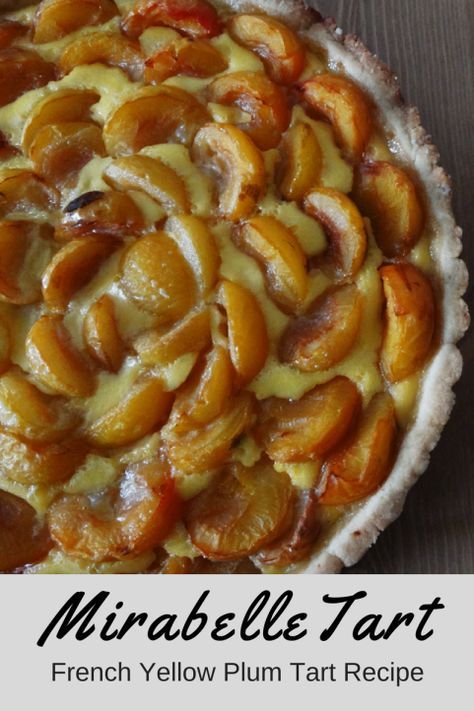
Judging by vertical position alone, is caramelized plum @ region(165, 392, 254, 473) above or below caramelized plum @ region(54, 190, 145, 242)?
below

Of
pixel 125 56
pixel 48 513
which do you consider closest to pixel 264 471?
pixel 48 513

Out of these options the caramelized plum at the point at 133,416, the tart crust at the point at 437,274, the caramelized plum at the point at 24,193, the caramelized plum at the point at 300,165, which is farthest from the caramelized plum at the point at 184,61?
the caramelized plum at the point at 133,416

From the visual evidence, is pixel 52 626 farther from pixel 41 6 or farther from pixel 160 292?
pixel 41 6

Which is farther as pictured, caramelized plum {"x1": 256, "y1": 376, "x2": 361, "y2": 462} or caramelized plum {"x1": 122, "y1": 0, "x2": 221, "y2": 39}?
caramelized plum {"x1": 122, "y1": 0, "x2": 221, "y2": 39}

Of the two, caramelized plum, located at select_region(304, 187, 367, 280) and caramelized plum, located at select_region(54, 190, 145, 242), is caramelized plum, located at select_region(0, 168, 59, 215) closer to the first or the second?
caramelized plum, located at select_region(54, 190, 145, 242)

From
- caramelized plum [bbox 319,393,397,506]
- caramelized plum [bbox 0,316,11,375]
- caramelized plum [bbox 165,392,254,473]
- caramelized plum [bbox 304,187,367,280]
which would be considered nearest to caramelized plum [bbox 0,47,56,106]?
caramelized plum [bbox 0,316,11,375]

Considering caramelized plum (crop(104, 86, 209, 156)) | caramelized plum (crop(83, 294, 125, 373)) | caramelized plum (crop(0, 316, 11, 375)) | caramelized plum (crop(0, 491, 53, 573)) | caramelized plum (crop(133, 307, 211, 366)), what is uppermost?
caramelized plum (crop(104, 86, 209, 156))

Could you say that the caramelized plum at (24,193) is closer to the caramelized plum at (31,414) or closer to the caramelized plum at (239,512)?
the caramelized plum at (31,414)

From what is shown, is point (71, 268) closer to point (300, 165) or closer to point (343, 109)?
point (300, 165)
